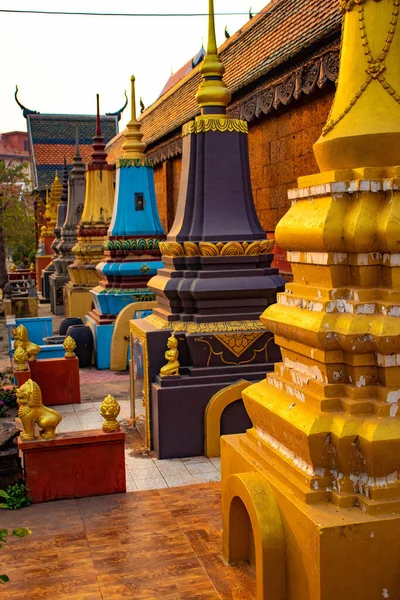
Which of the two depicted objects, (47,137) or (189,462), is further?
(47,137)

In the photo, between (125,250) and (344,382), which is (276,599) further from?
(125,250)

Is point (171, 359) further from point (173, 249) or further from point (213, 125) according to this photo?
point (213, 125)

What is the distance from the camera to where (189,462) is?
805 centimetres

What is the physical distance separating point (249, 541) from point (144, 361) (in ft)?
12.3

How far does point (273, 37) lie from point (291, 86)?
2.53 m

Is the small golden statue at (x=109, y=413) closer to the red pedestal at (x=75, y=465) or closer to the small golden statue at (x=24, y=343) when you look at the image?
the red pedestal at (x=75, y=465)

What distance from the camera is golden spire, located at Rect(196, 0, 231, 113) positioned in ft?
29.7

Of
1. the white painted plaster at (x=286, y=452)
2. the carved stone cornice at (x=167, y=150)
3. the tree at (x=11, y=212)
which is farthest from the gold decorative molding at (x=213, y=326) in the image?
the tree at (x=11, y=212)

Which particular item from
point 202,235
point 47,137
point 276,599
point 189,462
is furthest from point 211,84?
point 47,137

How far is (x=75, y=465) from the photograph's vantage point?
6855 mm

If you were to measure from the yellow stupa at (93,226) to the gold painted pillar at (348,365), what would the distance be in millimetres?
13409

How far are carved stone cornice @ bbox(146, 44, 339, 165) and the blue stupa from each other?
7.25 ft

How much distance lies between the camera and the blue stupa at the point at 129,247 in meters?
13.8

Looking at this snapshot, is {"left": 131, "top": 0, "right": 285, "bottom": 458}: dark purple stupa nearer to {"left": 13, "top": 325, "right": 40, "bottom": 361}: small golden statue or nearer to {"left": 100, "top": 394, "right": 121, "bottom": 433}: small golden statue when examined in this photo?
{"left": 100, "top": 394, "right": 121, "bottom": 433}: small golden statue
